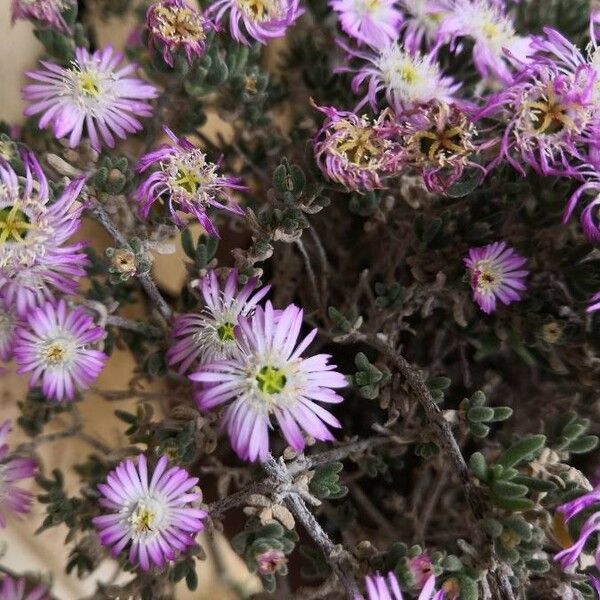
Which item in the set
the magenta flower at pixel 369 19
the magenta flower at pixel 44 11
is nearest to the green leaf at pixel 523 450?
the magenta flower at pixel 369 19

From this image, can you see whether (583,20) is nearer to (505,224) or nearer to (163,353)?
(505,224)

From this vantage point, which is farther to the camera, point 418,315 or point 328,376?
point 418,315

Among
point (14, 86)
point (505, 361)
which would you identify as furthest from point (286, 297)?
point (14, 86)

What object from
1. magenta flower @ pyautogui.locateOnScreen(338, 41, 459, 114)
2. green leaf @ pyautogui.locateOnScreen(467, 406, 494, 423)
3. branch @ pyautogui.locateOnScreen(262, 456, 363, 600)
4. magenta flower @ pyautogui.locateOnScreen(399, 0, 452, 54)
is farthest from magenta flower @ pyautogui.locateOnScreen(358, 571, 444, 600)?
magenta flower @ pyautogui.locateOnScreen(399, 0, 452, 54)

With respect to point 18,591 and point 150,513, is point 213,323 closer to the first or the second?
point 150,513

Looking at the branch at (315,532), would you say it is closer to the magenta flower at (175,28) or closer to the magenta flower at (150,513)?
the magenta flower at (150,513)

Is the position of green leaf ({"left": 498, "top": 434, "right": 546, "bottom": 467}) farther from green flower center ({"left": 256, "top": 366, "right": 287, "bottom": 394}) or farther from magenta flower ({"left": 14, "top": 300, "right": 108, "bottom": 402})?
magenta flower ({"left": 14, "top": 300, "right": 108, "bottom": 402})
